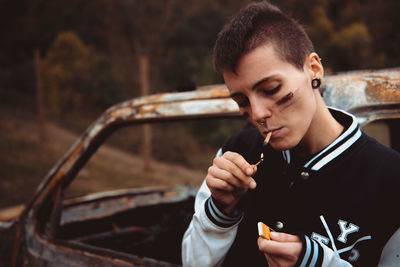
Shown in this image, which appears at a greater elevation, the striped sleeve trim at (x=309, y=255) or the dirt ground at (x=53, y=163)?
the striped sleeve trim at (x=309, y=255)

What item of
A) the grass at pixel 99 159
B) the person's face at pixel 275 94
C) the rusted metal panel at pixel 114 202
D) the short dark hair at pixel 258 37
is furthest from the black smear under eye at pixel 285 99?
the grass at pixel 99 159

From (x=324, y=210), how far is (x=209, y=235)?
1.31 feet

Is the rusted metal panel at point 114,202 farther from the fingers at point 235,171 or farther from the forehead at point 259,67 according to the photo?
the forehead at point 259,67

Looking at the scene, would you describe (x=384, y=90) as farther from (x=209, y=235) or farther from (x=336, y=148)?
(x=209, y=235)

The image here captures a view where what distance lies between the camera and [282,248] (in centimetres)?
90

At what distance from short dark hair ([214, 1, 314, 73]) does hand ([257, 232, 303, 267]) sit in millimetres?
560

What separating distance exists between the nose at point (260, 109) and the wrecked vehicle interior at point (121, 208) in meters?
0.32

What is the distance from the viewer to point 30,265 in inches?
65.0

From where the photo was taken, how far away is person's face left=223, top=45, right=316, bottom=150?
108cm

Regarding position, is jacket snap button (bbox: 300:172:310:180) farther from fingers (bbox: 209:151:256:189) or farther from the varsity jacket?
fingers (bbox: 209:151:256:189)

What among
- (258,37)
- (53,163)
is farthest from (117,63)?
(258,37)

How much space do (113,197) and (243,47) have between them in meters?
2.03

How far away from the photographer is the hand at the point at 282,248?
2.95 ft

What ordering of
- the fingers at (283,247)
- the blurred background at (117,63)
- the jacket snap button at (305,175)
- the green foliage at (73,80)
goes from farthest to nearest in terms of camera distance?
the green foliage at (73,80) → the blurred background at (117,63) → the jacket snap button at (305,175) → the fingers at (283,247)
